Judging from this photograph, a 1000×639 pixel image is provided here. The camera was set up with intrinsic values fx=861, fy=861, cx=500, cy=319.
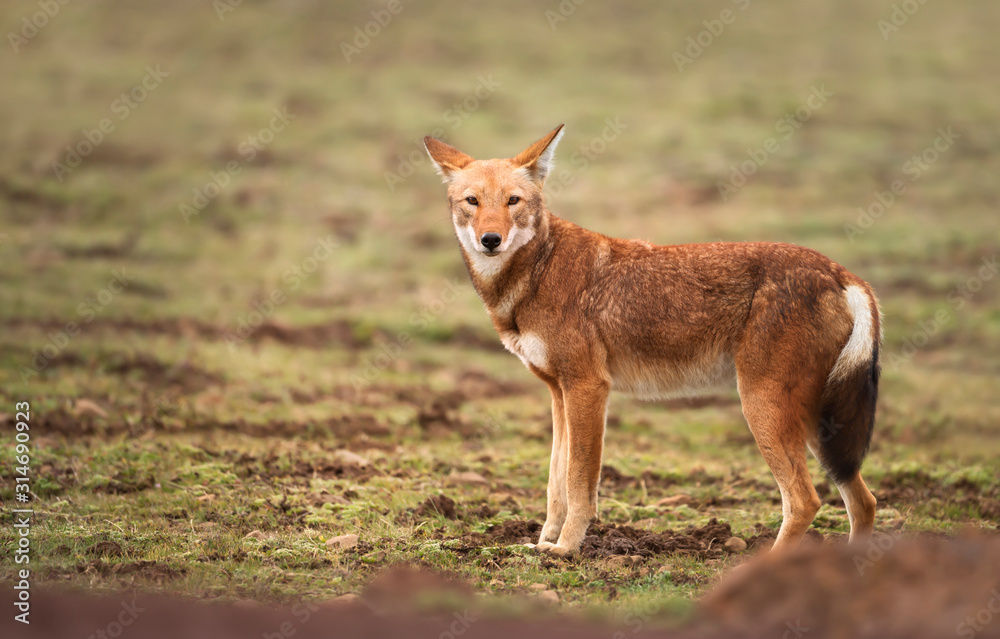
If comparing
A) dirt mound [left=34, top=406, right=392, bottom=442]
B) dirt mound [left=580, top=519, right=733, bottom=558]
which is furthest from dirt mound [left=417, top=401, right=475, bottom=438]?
dirt mound [left=580, top=519, right=733, bottom=558]

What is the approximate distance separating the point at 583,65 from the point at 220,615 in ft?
88.1

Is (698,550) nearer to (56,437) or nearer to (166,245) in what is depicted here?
(56,437)

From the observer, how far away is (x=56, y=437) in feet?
30.2

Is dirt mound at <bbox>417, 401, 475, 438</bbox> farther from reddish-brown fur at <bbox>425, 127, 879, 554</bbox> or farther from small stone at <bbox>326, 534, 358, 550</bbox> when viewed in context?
small stone at <bbox>326, 534, 358, 550</bbox>

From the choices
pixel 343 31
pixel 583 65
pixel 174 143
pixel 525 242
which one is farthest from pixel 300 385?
pixel 343 31

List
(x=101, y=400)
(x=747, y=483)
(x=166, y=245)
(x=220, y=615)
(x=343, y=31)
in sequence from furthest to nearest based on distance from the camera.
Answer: (x=343, y=31) → (x=166, y=245) → (x=101, y=400) → (x=747, y=483) → (x=220, y=615)

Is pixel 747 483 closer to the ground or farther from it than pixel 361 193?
closer to the ground
